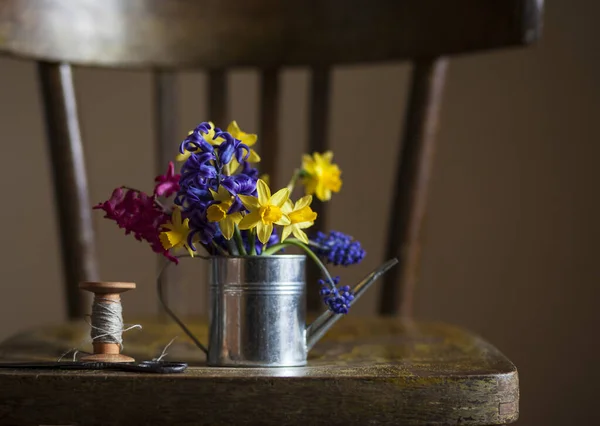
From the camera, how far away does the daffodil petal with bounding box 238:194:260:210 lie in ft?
2.02

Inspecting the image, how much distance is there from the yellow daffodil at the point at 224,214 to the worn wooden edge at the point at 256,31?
0.51m

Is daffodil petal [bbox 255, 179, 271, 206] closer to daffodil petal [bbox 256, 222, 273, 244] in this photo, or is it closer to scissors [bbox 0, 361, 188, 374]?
daffodil petal [bbox 256, 222, 273, 244]

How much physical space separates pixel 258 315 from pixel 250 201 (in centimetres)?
9

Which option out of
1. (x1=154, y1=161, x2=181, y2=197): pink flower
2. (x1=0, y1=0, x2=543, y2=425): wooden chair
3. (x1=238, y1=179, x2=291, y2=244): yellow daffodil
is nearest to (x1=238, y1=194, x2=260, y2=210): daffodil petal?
(x1=238, y1=179, x2=291, y2=244): yellow daffodil

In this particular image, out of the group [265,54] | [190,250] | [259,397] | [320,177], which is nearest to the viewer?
[259,397]

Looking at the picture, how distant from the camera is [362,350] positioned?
750mm

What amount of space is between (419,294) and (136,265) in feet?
1.71

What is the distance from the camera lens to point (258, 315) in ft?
2.13

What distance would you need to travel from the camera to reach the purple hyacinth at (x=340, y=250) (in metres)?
0.69

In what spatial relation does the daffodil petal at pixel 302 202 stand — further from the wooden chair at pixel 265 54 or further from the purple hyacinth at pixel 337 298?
the wooden chair at pixel 265 54

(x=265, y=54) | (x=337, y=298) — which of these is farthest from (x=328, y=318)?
(x=265, y=54)

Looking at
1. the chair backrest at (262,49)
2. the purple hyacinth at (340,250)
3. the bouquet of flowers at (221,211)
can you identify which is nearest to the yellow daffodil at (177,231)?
the bouquet of flowers at (221,211)

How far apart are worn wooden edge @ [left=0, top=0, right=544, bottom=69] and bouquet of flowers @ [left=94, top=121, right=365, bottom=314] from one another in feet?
1.40

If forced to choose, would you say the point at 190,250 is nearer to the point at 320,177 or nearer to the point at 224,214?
the point at 224,214
